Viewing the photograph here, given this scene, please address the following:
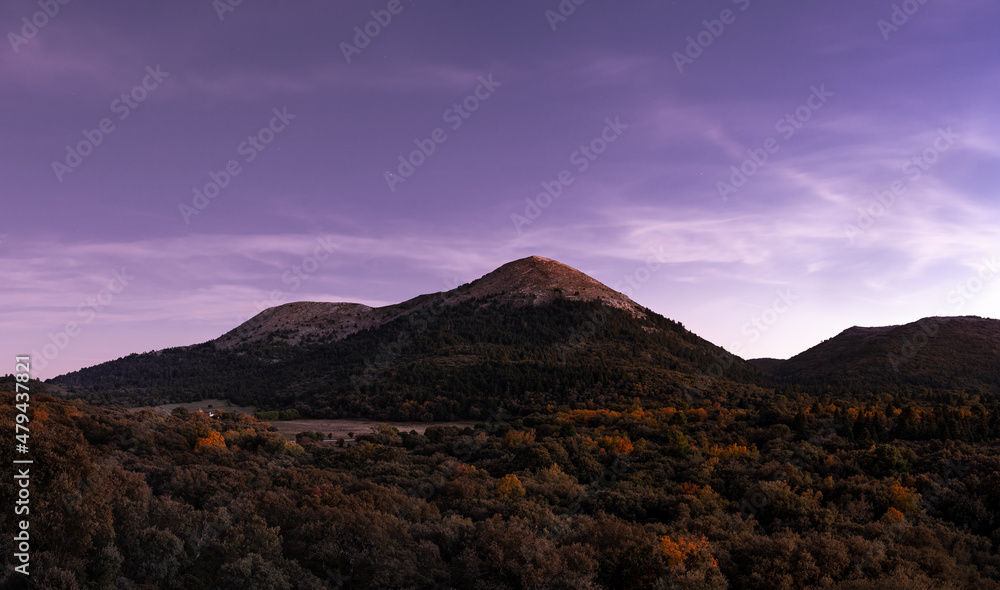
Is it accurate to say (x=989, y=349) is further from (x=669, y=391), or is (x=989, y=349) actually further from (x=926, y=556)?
(x=926, y=556)

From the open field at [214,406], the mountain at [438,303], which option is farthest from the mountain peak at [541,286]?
the open field at [214,406]

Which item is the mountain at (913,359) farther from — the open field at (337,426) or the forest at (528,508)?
the open field at (337,426)

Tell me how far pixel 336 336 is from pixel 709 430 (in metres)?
131

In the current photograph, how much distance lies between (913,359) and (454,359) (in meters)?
91.4

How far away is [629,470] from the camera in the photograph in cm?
3991

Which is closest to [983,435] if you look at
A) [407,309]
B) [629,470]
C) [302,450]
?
[629,470]

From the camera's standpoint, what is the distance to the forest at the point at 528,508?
67.0ft

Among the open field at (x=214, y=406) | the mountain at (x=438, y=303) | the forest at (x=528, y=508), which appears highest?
the mountain at (x=438, y=303)

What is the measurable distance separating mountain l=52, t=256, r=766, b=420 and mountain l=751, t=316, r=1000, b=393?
18.2 m

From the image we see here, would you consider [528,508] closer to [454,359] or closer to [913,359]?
[454,359]

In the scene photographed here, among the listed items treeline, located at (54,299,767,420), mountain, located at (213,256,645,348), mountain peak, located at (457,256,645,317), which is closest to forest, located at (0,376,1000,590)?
treeline, located at (54,299,767,420)

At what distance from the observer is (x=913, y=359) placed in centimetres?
11638

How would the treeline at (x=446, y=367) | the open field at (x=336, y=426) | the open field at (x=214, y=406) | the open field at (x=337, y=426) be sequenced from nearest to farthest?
the open field at (x=336, y=426) → the open field at (x=337, y=426) → the treeline at (x=446, y=367) → the open field at (x=214, y=406)

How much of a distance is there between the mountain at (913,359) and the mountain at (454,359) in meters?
18.2
